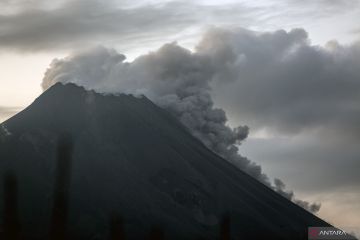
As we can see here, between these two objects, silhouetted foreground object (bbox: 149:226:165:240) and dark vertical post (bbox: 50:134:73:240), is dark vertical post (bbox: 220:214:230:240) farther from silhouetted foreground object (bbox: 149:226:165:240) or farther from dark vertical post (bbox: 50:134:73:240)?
dark vertical post (bbox: 50:134:73:240)

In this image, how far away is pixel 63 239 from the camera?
626 centimetres

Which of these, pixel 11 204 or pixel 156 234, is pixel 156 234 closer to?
pixel 156 234

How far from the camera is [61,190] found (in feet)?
20.8

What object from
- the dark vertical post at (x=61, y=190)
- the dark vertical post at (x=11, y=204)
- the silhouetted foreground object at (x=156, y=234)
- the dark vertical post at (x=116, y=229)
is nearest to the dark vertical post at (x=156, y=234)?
the silhouetted foreground object at (x=156, y=234)

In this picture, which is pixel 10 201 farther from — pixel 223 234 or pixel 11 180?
pixel 223 234

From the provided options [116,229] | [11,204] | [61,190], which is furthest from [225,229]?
[11,204]

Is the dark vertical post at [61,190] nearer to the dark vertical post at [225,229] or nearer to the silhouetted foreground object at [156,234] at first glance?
the silhouetted foreground object at [156,234]

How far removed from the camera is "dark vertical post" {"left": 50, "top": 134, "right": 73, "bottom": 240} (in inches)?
249

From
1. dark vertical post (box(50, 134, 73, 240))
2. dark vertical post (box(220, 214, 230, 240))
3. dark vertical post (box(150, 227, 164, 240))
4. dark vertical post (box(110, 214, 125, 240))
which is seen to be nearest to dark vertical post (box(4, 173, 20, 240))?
dark vertical post (box(50, 134, 73, 240))

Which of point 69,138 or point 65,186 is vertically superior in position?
point 69,138

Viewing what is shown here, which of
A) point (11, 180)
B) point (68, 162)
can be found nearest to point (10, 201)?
point (11, 180)

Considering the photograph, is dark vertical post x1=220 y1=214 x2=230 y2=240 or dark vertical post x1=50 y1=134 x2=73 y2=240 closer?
dark vertical post x1=50 y1=134 x2=73 y2=240

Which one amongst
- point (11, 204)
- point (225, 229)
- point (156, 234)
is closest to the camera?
point (11, 204)

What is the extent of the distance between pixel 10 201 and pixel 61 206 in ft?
1.42
